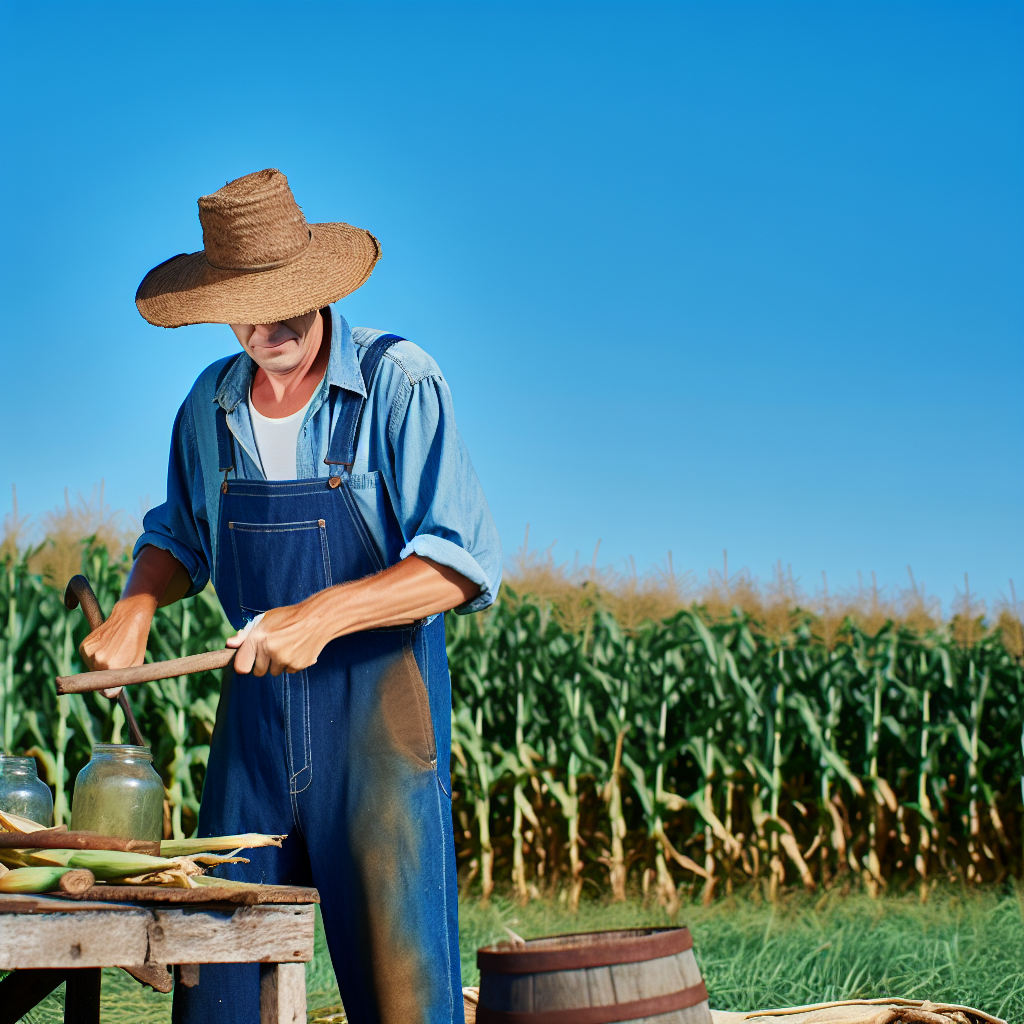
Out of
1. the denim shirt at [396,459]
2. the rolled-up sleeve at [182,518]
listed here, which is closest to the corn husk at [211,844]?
the denim shirt at [396,459]

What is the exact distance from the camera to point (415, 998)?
2.21 meters

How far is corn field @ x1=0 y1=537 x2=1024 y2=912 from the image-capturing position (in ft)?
22.6

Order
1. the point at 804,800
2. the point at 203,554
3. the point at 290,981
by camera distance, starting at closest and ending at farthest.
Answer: the point at 290,981
the point at 203,554
the point at 804,800

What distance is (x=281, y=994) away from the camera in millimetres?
1617

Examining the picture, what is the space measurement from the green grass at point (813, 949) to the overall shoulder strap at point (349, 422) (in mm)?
2328

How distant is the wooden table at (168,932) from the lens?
4.83 ft

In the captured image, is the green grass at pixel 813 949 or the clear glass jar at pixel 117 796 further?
the green grass at pixel 813 949

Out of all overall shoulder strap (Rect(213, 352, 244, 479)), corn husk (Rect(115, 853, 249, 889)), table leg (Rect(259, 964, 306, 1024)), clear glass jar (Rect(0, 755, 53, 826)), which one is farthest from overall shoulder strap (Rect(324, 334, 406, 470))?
table leg (Rect(259, 964, 306, 1024))

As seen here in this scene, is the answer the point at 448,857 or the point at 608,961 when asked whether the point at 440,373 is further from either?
the point at 608,961

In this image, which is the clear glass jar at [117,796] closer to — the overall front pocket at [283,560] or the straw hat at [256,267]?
the overall front pocket at [283,560]

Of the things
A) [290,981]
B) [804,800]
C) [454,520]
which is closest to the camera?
[290,981]

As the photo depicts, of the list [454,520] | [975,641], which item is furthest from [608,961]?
[975,641]

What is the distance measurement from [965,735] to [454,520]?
5.89 m

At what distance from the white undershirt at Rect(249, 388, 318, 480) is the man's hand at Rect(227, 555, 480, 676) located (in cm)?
35
